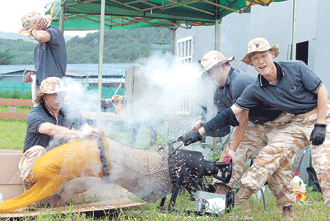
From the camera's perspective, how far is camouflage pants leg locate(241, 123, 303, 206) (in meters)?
3.44

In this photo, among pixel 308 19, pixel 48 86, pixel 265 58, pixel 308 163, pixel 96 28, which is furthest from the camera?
pixel 96 28

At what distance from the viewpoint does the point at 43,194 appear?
3318 millimetres

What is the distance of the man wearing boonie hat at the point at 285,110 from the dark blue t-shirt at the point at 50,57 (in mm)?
2273

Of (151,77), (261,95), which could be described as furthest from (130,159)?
(151,77)

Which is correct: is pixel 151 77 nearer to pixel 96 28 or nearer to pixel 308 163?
pixel 96 28

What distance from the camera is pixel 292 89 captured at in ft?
11.2

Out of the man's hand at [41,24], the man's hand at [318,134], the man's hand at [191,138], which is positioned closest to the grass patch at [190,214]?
the man's hand at [191,138]

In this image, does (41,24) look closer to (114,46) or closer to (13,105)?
(13,105)

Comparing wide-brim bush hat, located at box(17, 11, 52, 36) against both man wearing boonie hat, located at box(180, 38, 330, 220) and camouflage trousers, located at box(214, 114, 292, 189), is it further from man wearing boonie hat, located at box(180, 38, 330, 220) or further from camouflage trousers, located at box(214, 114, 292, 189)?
camouflage trousers, located at box(214, 114, 292, 189)

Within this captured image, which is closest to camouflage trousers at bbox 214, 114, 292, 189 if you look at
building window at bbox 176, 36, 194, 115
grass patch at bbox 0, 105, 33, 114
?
building window at bbox 176, 36, 194, 115

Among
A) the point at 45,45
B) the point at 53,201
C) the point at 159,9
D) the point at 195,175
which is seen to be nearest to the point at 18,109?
the point at 159,9

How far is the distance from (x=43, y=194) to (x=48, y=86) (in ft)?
3.79

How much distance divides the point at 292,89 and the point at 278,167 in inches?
32.1

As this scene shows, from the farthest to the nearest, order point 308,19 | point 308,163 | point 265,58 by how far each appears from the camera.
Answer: point 308,19, point 308,163, point 265,58
